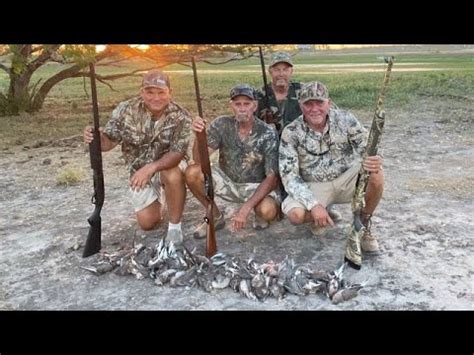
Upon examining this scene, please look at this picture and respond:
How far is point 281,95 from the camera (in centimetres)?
585

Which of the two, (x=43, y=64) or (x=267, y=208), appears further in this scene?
(x=43, y=64)

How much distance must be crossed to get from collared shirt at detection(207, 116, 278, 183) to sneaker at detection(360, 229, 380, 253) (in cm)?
102

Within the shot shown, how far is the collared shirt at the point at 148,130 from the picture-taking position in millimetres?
4891

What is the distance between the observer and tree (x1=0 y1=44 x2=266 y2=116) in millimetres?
9453

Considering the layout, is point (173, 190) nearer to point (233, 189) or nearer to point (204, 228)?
point (204, 228)

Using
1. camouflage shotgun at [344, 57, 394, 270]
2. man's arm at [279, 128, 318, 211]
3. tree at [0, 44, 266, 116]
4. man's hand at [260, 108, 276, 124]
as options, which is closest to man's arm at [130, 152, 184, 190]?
man's arm at [279, 128, 318, 211]

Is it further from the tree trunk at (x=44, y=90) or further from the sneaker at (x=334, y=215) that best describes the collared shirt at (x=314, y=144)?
the tree trunk at (x=44, y=90)

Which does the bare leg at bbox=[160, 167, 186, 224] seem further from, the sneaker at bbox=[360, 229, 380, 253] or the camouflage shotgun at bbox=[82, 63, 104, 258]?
the sneaker at bbox=[360, 229, 380, 253]

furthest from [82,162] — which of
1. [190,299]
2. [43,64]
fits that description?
[190,299]

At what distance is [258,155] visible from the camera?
5.16 metres
